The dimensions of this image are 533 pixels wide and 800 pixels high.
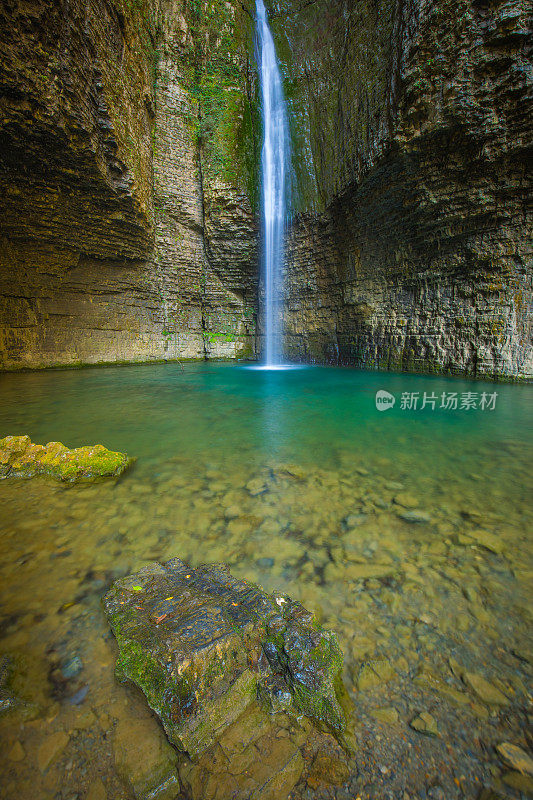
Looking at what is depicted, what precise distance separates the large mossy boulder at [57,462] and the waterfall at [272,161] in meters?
11.7

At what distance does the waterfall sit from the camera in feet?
37.8

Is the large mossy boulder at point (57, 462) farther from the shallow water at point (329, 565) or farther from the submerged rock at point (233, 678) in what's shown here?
the submerged rock at point (233, 678)

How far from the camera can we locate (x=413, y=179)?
7371 mm

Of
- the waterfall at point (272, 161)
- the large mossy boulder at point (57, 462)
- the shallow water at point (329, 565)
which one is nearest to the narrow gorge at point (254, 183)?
the waterfall at point (272, 161)

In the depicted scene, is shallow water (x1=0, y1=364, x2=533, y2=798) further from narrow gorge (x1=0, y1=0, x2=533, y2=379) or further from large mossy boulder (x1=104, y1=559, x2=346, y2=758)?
narrow gorge (x1=0, y1=0, x2=533, y2=379)

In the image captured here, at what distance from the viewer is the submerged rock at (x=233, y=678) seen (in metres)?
0.74

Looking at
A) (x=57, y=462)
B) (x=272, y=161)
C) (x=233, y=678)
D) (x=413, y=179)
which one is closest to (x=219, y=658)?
(x=233, y=678)

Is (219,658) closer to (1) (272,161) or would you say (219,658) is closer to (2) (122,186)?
(2) (122,186)

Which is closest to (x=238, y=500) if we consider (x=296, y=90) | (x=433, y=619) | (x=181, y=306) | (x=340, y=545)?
(x=340, y=545)

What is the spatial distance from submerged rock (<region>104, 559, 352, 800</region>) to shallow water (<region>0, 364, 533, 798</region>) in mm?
73

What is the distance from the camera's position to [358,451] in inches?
115

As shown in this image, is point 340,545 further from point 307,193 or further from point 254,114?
point 254,114

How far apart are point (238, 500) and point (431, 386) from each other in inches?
242

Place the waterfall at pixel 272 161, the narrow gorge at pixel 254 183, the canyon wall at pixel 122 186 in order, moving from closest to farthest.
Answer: the narrow gorge at pixel 254 183
the canyon wall at pixel 122 186
the waterfall at pixel 272 161
